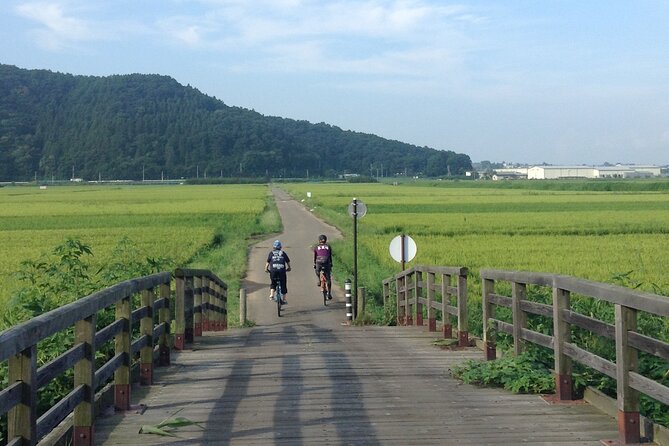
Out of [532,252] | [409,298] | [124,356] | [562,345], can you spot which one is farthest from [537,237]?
[124,356]

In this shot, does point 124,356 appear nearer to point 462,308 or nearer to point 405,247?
point 462,308

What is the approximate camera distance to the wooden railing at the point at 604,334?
5.60 meters

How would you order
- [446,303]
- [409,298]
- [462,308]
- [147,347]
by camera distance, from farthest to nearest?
[409,298] < [446,303] < [462,308] < [147,347]

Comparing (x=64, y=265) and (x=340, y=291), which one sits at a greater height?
(x=64, y=265)

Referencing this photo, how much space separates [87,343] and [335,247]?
28.1m

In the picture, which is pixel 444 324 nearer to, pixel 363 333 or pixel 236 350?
pixel 363 333

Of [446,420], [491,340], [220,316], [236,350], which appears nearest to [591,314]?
[491,340]

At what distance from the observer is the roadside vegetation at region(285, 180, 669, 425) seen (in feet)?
26.0

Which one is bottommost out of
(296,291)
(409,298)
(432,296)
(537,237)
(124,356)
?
(296,291)

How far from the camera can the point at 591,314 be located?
8.45 metres

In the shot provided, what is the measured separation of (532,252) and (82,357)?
2699 cm

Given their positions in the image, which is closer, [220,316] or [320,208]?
[220,316]

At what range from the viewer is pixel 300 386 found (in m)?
7.97

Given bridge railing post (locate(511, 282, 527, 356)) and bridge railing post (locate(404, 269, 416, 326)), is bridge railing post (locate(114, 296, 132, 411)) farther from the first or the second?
bridge railing post (locate(404, 269, 416, 326))
